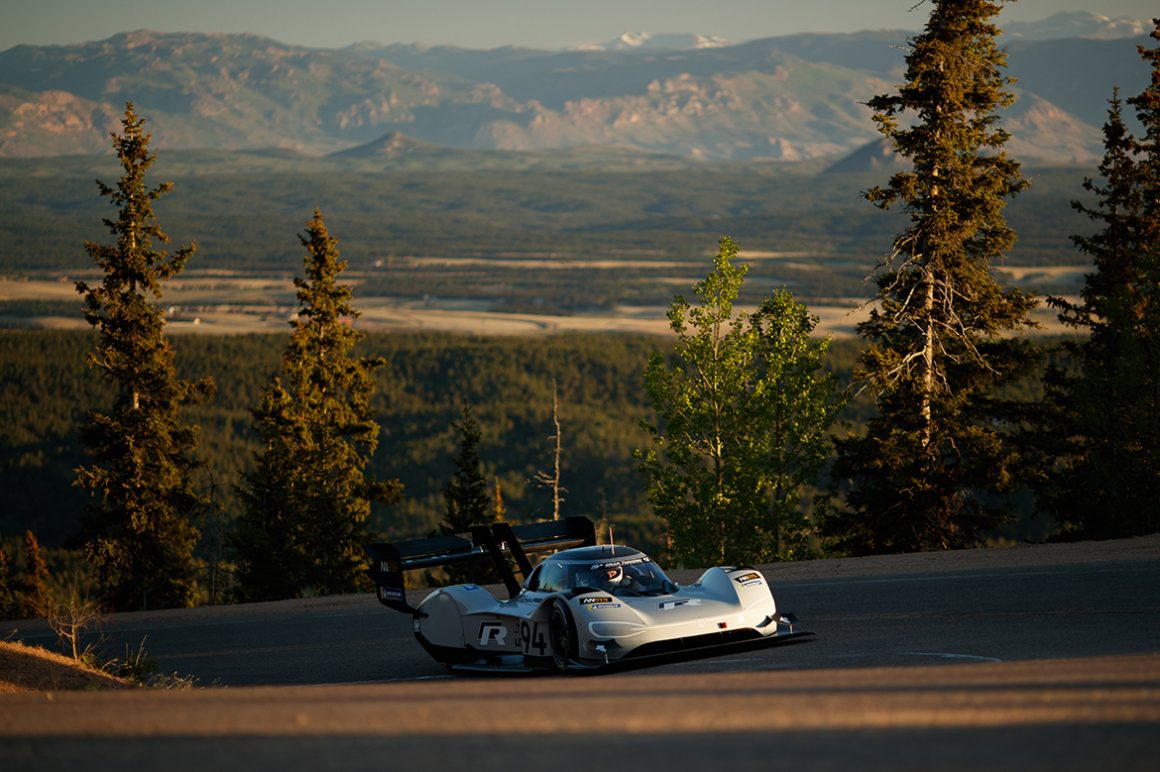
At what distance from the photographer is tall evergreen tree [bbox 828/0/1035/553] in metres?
33.2

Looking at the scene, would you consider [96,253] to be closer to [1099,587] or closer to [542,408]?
[1099,587]

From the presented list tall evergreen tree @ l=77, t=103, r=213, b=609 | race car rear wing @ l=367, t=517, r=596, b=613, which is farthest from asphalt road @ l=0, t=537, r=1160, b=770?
tall evergreen tree @ l=77, t=103, r=213, b=609

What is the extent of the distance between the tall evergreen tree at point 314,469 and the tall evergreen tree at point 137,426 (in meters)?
2.18

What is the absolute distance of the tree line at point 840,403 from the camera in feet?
109

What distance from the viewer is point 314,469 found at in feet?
148

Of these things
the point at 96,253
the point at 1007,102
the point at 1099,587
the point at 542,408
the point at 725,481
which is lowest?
the point at 542,408

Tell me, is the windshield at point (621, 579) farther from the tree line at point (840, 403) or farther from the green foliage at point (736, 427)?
the green foliage at point (736, 427)

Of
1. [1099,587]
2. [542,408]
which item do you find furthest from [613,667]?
[542,408]

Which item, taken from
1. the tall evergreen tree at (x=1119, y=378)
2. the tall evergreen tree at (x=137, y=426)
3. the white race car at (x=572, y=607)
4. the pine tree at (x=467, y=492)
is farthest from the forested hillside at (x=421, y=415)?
the white race car at (x=572, y=607)

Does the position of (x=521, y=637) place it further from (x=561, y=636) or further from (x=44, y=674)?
(x=44, y=674)

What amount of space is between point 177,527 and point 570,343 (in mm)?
140143

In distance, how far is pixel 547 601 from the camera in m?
15.2

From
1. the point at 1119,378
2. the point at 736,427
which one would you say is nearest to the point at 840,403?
the point at 736,427

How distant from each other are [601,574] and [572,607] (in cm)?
95
